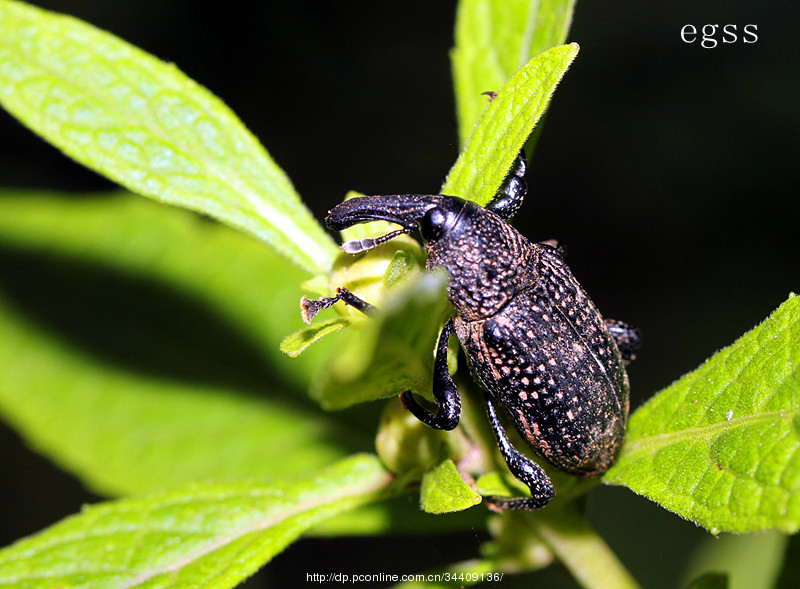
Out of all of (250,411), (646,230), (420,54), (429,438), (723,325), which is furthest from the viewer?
(420,54)

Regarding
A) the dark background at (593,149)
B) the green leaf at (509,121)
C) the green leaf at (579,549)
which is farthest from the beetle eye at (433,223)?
the dark background at (593,149)

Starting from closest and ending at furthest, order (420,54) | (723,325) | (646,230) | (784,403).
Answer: (784,403) < (723,325) < (646,230) < (420,54)

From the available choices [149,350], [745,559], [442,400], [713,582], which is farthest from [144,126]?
[745,559]

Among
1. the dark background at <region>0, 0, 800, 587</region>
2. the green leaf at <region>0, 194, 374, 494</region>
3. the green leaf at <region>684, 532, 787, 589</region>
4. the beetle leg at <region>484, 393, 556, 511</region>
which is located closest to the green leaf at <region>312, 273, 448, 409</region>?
the beetle leg at <region>484, 393, 556, 511</region>

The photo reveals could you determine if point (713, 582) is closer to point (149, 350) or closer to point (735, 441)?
point (735, 441)

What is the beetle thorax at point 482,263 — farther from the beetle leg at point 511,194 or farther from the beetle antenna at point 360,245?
the beetle antenna at point 360,245

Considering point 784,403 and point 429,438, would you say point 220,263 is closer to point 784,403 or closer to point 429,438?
point 429,438

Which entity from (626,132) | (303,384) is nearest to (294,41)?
(626,132)
